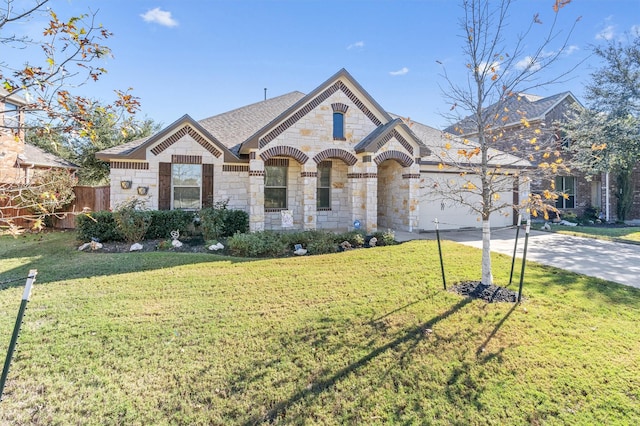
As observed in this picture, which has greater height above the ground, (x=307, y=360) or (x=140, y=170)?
(x=140, y=170)

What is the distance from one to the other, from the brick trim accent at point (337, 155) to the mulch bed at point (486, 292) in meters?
7.73

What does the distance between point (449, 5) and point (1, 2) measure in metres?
8.48

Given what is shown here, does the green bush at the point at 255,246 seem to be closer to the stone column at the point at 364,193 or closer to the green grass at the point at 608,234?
the stone column at the point at 364,193

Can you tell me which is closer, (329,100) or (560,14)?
(560,14)

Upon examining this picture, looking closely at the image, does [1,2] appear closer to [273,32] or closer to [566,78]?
[566,78]

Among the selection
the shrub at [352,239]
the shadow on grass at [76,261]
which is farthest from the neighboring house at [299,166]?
the shadow on grass at [76,261]

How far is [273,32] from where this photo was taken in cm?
1266

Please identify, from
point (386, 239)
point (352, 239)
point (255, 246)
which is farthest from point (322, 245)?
point (386, 239)

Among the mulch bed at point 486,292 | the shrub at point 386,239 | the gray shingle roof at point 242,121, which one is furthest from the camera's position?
the gray shingle roof at point 242,121

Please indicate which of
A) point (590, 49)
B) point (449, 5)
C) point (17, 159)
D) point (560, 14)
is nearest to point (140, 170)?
point (17, 159)

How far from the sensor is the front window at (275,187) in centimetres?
1416

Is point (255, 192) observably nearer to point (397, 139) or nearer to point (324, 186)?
point (324, 186)

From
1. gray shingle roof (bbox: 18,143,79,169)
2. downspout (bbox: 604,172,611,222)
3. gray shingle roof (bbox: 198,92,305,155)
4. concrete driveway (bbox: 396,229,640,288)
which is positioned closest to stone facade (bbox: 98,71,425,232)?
gray shingle roof (bbox: 198,92,305,155)

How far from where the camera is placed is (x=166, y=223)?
37.9 ft
